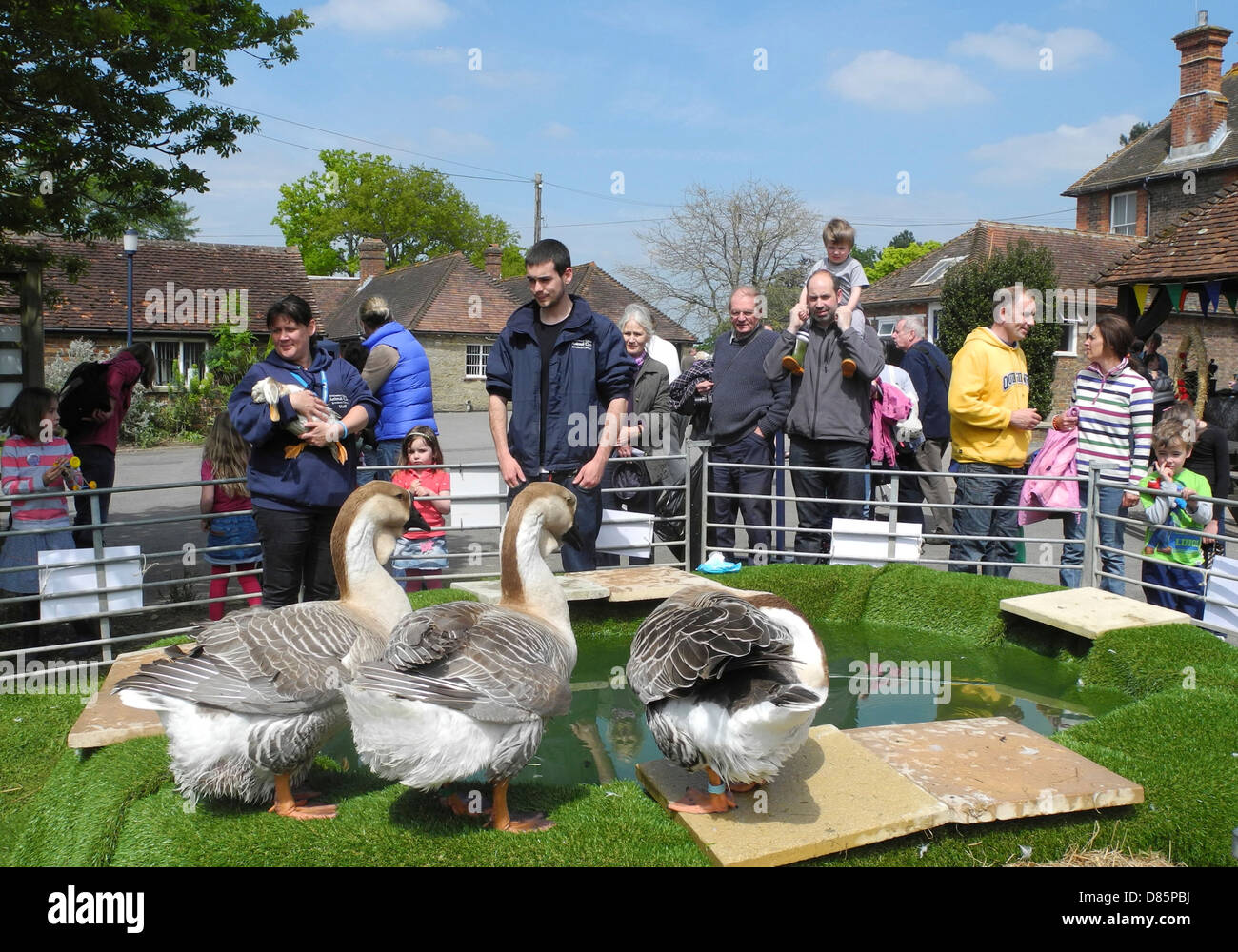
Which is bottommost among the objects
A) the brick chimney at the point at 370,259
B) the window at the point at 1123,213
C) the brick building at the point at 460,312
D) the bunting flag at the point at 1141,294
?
the bunting flag at the point at 1141,294

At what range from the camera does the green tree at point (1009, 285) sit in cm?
3105

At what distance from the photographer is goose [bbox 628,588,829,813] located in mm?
3289

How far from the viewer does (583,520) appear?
20.7 ft

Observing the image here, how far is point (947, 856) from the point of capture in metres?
3.69

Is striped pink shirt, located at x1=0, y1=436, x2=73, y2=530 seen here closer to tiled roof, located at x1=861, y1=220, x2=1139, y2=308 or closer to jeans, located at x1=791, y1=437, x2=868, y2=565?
jeans, located at x1=791, y1=437, x2=868, y2=565

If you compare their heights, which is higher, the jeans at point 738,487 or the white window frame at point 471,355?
the white window frame at point 471,355

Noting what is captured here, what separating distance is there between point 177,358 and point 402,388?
2948 centimetres

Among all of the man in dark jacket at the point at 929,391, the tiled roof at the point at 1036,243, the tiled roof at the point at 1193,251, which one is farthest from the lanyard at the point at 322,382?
the tiled roof at the point at 1036,243

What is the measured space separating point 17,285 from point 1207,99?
35.2m

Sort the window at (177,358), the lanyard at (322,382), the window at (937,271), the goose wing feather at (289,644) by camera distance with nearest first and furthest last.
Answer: the goose wing feather at (289,644) < the lanyard at (322,382) < the window at (177,358) < the window at (937,271)

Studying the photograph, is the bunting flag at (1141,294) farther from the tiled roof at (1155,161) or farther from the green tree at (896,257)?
the green tree at (896,257)

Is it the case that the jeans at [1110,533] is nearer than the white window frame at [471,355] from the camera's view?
Yes

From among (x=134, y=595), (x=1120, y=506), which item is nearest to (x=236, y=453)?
(x=134, y=595)
